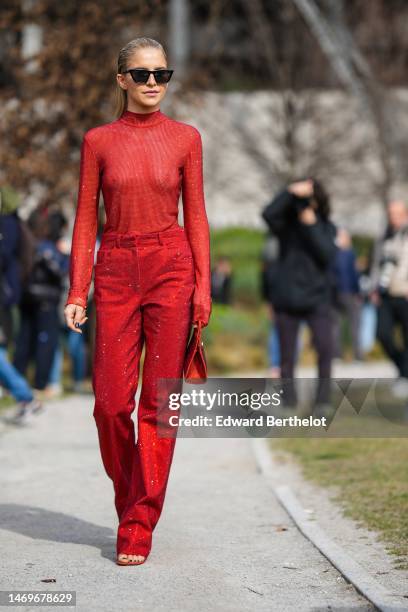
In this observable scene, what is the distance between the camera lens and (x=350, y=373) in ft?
56.5

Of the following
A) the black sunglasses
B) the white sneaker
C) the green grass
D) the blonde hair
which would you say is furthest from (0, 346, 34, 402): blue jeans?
the black sunglasses

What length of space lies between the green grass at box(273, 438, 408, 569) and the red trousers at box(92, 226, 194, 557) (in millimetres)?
1095

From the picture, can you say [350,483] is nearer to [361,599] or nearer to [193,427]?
[193,427]

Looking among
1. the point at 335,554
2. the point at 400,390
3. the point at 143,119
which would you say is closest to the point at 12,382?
the point at 400,390

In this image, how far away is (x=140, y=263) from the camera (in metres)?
5.79

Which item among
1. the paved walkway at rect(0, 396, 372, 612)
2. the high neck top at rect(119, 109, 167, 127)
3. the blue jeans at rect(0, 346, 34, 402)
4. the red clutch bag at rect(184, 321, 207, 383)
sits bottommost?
the blue jeans at rect(0, 346, 34, 402)

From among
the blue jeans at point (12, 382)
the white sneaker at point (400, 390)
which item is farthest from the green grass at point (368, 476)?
the white sneaker at point (400, 390)

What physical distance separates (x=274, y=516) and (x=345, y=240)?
12.1 metres

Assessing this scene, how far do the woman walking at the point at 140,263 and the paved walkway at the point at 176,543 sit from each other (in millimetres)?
297

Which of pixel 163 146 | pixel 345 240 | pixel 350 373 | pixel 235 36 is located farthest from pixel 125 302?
pixel 235 36

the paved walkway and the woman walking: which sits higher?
the woman walking

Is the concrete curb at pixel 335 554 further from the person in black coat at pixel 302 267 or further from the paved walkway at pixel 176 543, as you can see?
the person in black coat at pixel 302 267

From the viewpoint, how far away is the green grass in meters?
6.79

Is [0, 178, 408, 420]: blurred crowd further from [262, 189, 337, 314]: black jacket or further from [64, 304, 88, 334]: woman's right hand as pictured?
[64, 304, 88, 334]: woman's right hand
